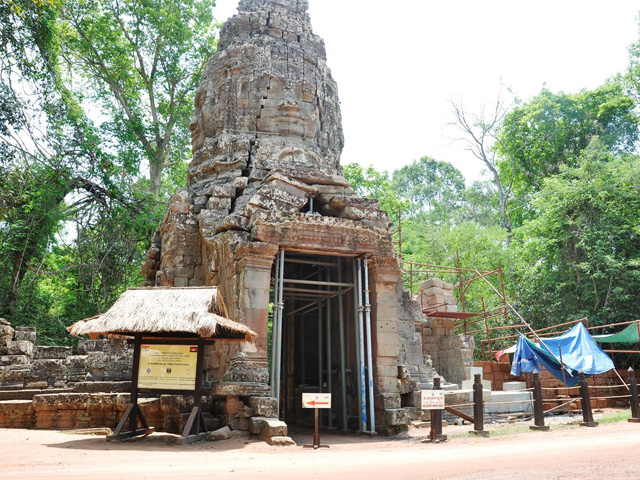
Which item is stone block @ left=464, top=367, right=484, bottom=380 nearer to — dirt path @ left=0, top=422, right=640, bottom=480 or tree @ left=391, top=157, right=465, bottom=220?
dirt path @ left=0, top=422, right=640, bottom=480

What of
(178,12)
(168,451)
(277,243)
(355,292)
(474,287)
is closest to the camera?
(168,451)

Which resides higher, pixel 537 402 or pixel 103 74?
pixel 103 74

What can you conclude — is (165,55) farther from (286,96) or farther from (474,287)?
(474,287)

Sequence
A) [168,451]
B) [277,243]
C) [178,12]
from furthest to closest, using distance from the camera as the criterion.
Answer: [178,12] → [277,243] → [168,451]

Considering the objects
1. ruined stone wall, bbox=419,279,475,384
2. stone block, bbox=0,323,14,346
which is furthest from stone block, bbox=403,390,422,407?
stone block, bbox=0,323,14,346

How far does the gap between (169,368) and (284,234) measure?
3.20 m

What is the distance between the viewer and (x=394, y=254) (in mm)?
10852

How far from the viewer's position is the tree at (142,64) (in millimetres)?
24234

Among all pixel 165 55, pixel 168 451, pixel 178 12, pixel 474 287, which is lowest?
pixel 168 451

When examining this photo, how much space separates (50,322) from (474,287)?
20408mm

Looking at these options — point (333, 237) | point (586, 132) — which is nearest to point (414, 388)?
point (333, 237)

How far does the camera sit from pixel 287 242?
32.9 ft

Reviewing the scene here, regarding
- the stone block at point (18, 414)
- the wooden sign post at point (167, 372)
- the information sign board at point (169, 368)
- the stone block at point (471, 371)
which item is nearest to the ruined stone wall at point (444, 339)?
the stone block at point (471, 371)

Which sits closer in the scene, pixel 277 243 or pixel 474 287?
pixel 277 243
